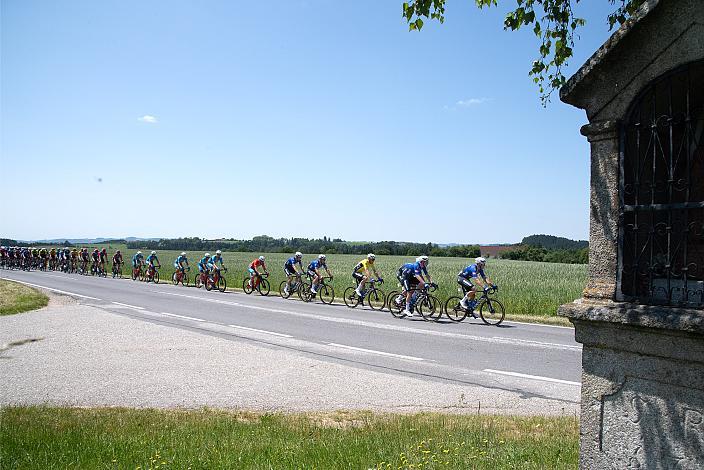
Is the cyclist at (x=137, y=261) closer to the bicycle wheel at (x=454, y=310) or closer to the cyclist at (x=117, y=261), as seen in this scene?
the cyclist at (x=117, y=261)

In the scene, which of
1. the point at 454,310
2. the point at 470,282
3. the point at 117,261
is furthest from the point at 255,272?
the point at 117,261

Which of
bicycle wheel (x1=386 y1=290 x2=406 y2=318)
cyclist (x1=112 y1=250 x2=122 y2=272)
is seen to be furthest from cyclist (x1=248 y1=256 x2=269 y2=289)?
cyclist (x1=112 y1=250 x2=122 y2=272)

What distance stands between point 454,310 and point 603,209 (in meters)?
12.6

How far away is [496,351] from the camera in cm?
1038

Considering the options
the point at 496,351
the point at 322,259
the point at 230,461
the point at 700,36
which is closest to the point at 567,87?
the point at 700,36

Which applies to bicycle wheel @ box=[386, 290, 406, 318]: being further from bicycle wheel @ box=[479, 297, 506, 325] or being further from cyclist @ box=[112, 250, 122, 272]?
cyclist @ box=[112, 250, 122, 272]

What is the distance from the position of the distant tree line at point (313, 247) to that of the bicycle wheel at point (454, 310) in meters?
66.8

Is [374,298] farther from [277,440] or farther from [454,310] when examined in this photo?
[277,440]

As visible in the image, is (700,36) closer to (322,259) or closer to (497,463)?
(497,463)

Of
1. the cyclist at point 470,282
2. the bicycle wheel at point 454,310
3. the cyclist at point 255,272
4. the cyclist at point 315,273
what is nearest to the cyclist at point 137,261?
the cyclist at point 255,272

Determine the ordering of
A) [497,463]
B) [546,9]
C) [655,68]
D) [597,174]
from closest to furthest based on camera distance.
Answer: [655,68] < [597,174] < [497,463] < [546,9]

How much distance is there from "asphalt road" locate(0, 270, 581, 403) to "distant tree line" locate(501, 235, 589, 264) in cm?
6160

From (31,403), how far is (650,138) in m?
7.27

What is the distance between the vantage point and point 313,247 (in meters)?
111
